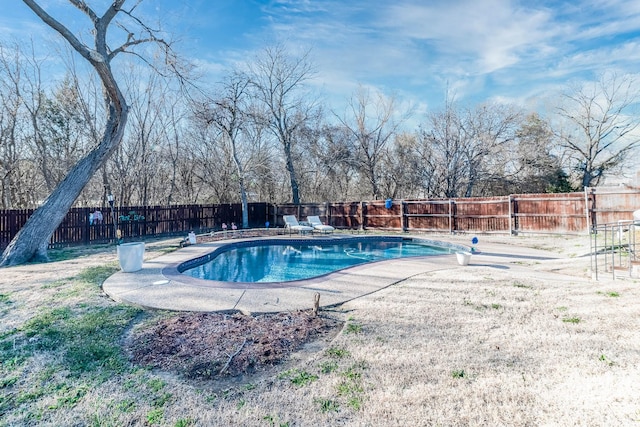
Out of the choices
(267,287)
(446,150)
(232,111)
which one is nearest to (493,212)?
(446,150)

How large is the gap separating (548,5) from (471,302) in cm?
1040

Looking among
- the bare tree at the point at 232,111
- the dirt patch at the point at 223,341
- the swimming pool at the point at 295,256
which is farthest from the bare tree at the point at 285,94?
the dirt patch at the point at 223,341

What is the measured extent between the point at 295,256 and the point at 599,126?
65.9ft

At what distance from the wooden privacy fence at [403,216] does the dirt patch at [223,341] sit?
28.1ft

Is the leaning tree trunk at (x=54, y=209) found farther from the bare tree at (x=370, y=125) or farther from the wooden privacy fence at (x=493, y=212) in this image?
the bare tree at (x=370, y=125)

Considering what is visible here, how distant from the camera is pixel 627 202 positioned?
31.5 ft

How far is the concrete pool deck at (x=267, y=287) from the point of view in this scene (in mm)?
4074

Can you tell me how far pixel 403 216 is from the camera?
46.5ft

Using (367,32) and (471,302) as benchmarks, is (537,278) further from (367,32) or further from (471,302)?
(367,32)

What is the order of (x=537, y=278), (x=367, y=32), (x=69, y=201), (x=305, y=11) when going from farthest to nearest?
1. (x=367, y=32)
2. (x=305, y=11)
3. (x=69, y=201)
4. (x=537, y=278)

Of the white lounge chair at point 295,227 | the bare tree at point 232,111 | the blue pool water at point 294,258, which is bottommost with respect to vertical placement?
the blue pool water at point 294,258

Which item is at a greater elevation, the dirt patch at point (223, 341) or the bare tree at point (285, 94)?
the bare tree at point (285, 94)

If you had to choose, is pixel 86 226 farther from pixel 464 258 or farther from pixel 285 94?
pixel 285 94

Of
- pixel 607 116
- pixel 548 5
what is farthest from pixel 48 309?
pixel 607 116
